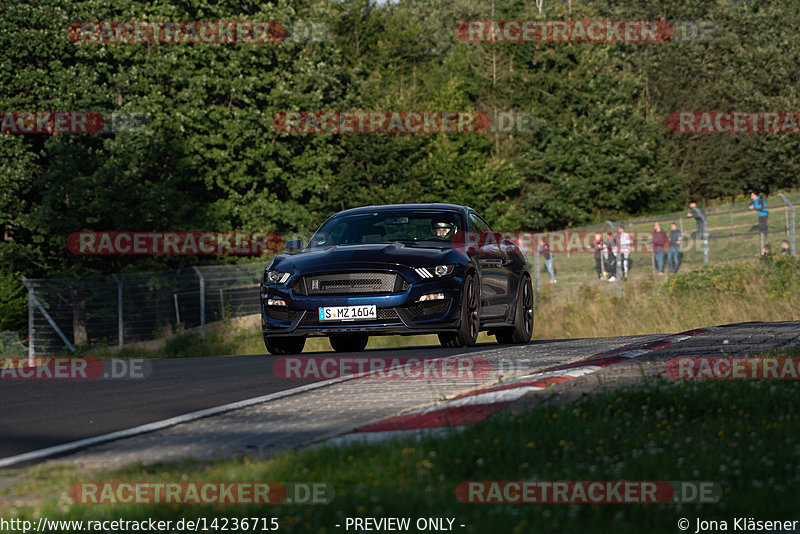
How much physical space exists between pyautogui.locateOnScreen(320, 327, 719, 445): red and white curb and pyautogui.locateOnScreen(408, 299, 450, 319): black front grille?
2.78 m

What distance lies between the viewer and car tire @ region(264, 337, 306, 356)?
42.1 ft

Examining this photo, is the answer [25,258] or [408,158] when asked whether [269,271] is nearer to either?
[25,258]

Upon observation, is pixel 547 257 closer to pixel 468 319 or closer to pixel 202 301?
pixel 202 301

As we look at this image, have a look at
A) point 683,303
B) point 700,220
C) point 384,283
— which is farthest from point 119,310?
point 384,283

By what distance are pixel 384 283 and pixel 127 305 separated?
18453 mm

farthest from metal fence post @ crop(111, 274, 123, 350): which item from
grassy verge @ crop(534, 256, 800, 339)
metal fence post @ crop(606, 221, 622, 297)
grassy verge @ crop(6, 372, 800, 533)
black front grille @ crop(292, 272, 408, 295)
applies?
grassy verge @ crop(6, 372, 800, 533)

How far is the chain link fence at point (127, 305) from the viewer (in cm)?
2791

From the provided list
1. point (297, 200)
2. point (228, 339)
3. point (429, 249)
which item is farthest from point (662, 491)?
point (297, 200)

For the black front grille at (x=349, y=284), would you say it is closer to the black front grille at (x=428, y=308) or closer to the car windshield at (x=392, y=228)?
the black front grille at (x=428, y=308)

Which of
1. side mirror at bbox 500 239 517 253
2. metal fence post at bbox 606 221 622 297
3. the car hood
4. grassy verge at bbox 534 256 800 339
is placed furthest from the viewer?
metal fence post at bbox 606 221 622 297

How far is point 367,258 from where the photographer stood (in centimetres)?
1217

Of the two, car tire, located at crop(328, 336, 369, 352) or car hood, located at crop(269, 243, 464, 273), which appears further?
car tire, located at crop(328, 336, 369, 352)

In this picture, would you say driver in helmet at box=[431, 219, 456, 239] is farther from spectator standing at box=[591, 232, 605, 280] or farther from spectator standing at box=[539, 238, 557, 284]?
spectator standing at box=[591, 232, 605, 280]

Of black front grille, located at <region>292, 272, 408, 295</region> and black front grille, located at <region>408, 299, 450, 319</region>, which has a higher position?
black front grille, located at <region>292, 272, 408, 295</region>
